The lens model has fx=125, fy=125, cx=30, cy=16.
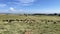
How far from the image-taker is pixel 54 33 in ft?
62.0

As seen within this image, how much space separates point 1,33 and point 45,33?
21.1 feet

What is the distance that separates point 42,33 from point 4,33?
554 cm

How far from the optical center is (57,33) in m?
19.0

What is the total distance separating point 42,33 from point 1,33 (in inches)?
236

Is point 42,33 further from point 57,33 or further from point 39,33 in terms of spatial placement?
point 57,33

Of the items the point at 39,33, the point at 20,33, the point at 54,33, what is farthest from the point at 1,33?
the point at 54,33

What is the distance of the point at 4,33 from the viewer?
59.7 ft

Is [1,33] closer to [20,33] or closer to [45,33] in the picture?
[20,33]

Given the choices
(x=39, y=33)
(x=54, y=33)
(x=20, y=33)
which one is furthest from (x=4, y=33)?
(x=54, y=33)

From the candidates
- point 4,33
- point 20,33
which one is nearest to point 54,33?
point 20,33

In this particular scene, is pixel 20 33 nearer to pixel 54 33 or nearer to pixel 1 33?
pixel 1 33

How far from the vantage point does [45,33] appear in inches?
719

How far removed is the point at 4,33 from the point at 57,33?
7.95 metres

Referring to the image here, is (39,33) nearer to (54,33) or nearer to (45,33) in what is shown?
(45,33)
